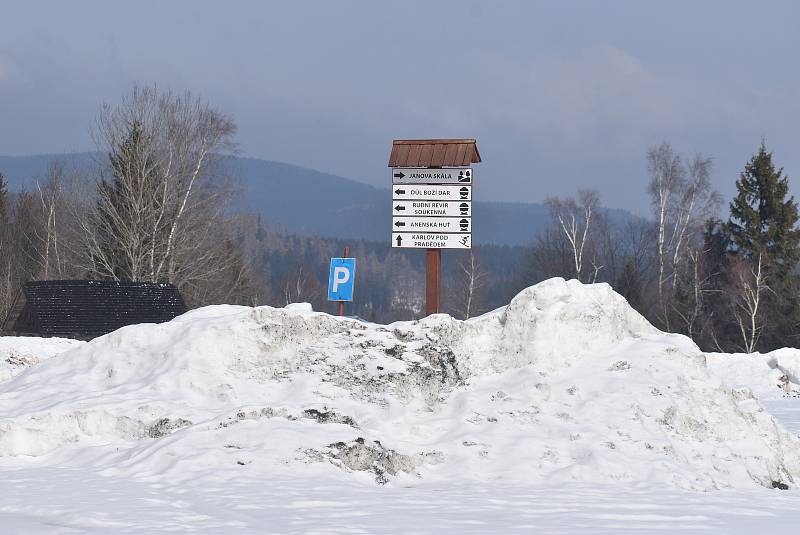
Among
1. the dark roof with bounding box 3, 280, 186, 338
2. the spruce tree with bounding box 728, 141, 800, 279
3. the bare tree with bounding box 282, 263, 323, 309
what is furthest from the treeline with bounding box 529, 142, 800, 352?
the bare tree with bounding box 282, 263, 323, 309

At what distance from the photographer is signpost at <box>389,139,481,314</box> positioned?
15.9 metres

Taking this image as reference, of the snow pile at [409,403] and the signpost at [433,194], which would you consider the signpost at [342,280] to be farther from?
the snow pile at [409,403]

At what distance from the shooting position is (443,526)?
701 cm

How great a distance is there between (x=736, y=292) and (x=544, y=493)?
36644 millimetres

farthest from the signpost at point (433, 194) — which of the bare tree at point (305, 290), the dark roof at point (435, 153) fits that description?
the bare tree at point (305, 290)

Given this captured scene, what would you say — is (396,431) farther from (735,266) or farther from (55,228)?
(55,228)

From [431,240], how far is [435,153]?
4.60 feet

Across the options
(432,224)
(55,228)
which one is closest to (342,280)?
(432,224)

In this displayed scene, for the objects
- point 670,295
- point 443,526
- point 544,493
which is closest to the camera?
point 443,526

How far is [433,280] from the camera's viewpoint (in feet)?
52.6

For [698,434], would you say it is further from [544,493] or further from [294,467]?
[294,467]

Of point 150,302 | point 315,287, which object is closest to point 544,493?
point 150,302

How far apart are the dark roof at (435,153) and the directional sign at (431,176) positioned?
11 cm

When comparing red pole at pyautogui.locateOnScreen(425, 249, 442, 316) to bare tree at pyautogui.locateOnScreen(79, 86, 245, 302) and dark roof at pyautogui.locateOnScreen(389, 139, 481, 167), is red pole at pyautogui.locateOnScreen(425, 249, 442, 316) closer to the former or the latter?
dark roof at pyautogui.locateOnScreen(389, 139, 481, 167)
